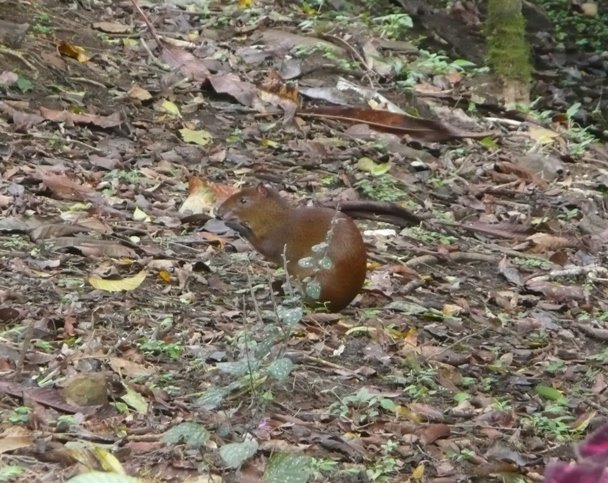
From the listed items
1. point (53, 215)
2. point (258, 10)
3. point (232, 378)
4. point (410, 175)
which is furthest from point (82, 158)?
point (258, 10)

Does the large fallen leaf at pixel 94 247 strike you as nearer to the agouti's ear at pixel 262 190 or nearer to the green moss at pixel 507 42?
the agouti's ear at pixel 262 190

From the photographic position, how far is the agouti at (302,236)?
14.0 ft

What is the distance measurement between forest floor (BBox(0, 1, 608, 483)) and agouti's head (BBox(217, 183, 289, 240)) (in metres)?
0.12

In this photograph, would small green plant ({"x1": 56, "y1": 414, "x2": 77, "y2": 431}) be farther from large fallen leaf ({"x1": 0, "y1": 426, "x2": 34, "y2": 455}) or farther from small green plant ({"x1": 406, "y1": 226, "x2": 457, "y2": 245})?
small green plant ({"x1": 406, "y1": 226, "x2": 457, "y2": 245})

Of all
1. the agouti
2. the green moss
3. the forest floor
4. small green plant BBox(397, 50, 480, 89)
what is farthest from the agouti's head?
the green moss

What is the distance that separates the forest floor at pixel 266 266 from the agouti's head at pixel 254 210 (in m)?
0.12

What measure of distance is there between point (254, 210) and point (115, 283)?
83cm

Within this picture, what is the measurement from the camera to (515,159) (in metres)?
6.82

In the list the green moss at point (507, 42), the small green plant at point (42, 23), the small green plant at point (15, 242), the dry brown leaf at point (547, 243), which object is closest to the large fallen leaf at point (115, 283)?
the small green plant at point (15, 242)

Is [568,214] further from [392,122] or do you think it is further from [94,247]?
[94,247]

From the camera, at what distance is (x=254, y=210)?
483 cm

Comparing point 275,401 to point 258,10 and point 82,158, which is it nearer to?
point 82,158

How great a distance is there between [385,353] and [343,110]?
2.96 m

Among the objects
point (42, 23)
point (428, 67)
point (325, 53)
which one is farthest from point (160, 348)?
point (428, 67)
